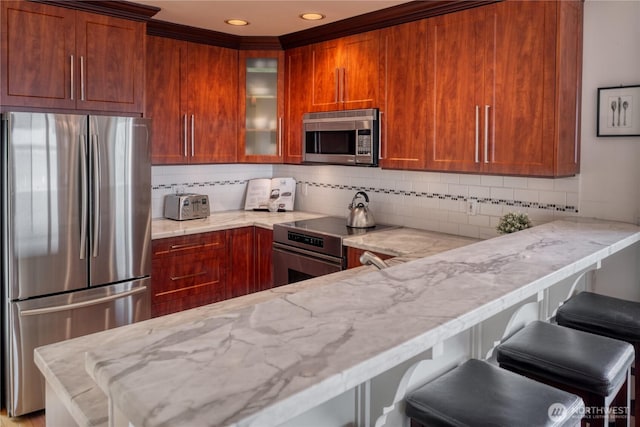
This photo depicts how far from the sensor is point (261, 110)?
14.3ft

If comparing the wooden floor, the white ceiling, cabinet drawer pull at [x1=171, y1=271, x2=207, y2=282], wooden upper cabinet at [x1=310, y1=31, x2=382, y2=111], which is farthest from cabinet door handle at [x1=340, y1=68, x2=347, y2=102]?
the wooden floor

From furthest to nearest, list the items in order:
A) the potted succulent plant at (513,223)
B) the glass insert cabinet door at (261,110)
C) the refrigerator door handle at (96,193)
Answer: the glass insert cabinet door at (261,110), the refrigerator door handle at (96,193), the potted succulent plant at (513,223)

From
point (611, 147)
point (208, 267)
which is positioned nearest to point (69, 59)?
point (208, 267)

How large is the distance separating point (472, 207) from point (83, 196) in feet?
7.91

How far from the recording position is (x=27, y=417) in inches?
115

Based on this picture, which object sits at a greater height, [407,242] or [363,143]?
[363,143]

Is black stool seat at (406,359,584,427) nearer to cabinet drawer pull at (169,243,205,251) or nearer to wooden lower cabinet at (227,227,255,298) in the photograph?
cabinet drawer pull at (169,243,205,251)

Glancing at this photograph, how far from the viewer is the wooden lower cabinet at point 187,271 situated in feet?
11.8

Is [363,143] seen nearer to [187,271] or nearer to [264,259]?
[264,259]

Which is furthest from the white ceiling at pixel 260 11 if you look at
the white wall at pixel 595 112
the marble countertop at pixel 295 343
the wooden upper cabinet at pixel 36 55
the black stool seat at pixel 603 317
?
the marble countertop at pixel 295 343

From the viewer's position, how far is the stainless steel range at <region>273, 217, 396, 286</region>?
11.3 ft

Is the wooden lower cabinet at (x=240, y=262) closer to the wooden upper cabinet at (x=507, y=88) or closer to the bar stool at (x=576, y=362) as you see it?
the wooden upper cabinet at (x=507, y=88)

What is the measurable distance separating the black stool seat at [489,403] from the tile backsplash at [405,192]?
5.74 ft

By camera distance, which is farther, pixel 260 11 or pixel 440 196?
pixel 440 196
